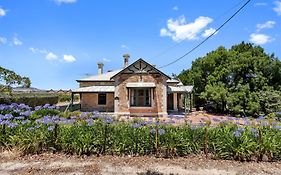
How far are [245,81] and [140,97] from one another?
11.6m

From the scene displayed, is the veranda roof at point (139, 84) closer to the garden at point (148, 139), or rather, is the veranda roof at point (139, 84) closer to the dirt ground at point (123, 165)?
the garden at point (148, 139)

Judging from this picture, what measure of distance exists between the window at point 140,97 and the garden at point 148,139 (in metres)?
15.1

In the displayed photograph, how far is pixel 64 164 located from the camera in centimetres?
767

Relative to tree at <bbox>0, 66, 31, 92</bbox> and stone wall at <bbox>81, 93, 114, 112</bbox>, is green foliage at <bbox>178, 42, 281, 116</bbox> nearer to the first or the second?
stone wall at <bbox>81, 93, 114, 112</bbox>

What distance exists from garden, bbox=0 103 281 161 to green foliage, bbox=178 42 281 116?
17749 mm

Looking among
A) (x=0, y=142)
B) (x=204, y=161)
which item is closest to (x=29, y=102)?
(x=0, y=142)

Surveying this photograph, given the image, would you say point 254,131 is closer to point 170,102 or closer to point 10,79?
point 10,79

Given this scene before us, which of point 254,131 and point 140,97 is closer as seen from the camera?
point 254,131

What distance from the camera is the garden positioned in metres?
8.08

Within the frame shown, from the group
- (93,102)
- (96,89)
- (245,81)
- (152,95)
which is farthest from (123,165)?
(245,81)

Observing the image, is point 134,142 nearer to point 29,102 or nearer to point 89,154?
point 89,154

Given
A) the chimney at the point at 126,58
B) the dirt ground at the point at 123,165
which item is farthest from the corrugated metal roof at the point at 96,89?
the dirt ground at the point at 123,165

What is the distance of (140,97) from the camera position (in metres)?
24.8

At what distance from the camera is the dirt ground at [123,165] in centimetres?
707
